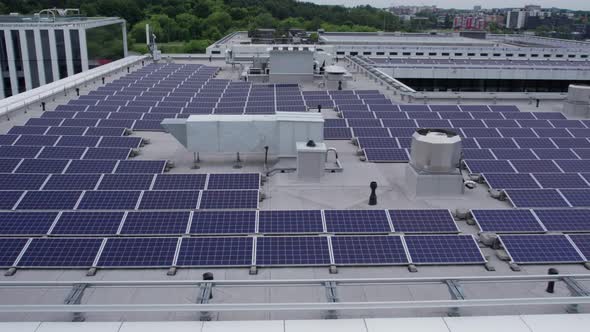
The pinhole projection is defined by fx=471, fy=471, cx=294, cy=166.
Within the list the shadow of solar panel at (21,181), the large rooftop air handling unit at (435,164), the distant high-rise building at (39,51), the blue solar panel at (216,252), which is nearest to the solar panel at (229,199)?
the blue solar panel at (216,252)

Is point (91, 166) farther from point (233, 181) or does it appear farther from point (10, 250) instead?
point (10, 250)

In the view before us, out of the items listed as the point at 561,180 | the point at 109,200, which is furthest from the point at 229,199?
the point at 561,180

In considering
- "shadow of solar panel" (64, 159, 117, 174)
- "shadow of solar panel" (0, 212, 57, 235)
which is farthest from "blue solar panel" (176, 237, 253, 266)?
"shadow of solar panel" (64, 159, 117, 174)

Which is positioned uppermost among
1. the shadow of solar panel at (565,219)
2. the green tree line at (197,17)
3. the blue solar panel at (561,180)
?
the green tree line at (197,17)

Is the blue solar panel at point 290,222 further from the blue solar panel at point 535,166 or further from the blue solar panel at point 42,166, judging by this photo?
the blue solar panel at point 535,166

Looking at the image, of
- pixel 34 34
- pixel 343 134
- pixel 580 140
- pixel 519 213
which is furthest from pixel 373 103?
pixel 34 34

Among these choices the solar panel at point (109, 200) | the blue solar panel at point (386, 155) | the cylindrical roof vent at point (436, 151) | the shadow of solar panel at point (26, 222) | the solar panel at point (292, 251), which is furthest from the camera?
the blue solar panel at point (386, 155)
